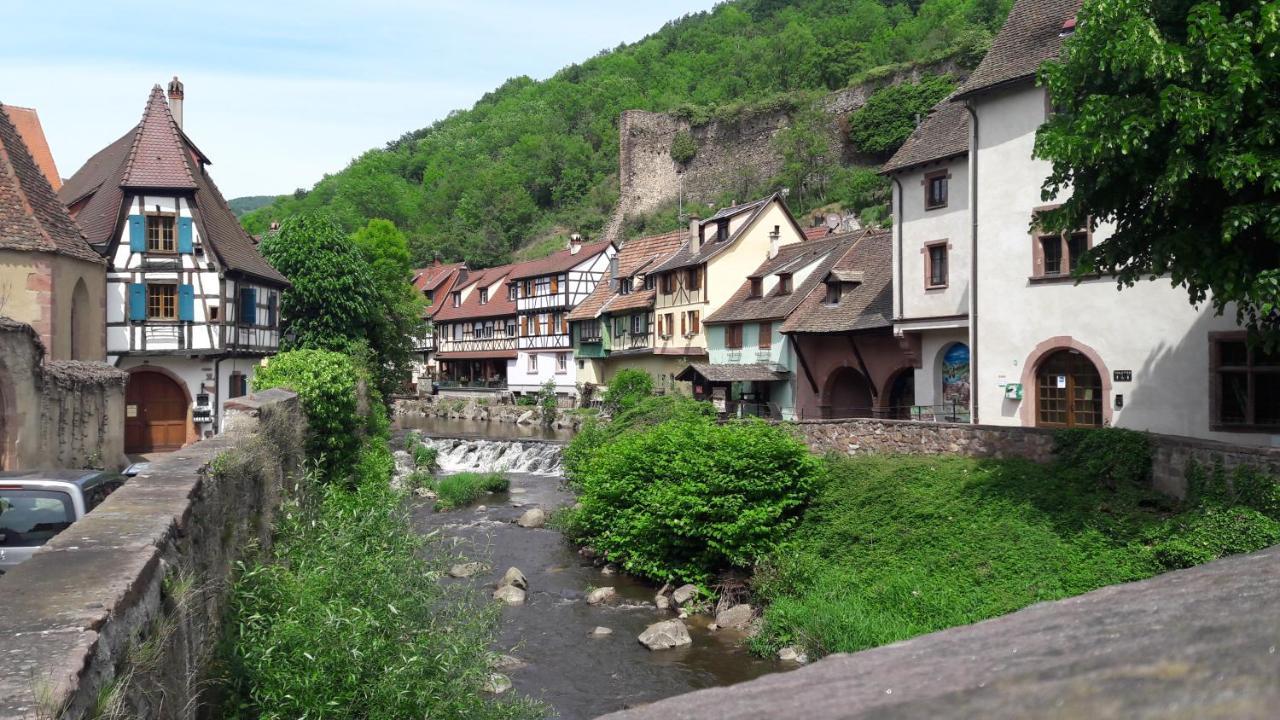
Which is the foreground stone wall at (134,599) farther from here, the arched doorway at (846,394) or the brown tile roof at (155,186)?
the arched doorway at (846,394)

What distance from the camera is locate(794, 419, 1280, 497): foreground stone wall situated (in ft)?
51.3

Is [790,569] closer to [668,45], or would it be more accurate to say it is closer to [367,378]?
[367,378]

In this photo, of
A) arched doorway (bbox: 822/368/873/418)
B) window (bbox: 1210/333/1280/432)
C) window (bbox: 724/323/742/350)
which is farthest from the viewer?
window (bbox: 724/323/742/350)

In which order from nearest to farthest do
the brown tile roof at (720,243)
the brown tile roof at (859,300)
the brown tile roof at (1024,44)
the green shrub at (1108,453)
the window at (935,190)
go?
1. the green shrub at (1108,453)
2. the brown tile roof at (1024,44)
3. the window at (935,190)
4. the brown tile roof at (859,300)
5. the brown tile roof at (720,243)

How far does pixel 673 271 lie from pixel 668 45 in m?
99.9

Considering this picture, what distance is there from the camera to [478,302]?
70.6 metres

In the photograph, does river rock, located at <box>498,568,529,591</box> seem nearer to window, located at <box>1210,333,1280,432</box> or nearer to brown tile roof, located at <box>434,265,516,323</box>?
window, located at <box>1210,333,1280,432</box>

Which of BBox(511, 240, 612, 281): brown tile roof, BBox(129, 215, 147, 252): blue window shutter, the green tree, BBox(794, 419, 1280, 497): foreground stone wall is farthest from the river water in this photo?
BBox(511, 240, 612, 281): brown tile roof

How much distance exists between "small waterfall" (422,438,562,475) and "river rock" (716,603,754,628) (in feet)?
64.2

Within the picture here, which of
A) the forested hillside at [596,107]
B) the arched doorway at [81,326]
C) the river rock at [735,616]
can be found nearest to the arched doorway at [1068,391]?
the river rock at [735,616]

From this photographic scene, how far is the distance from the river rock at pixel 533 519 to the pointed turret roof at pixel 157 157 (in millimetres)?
14775

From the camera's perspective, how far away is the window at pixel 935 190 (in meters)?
27.0

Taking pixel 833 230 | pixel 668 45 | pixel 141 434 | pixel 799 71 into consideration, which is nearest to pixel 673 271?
pixel 833 230

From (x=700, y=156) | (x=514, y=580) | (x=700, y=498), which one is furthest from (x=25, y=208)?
(x=700, y=156)
